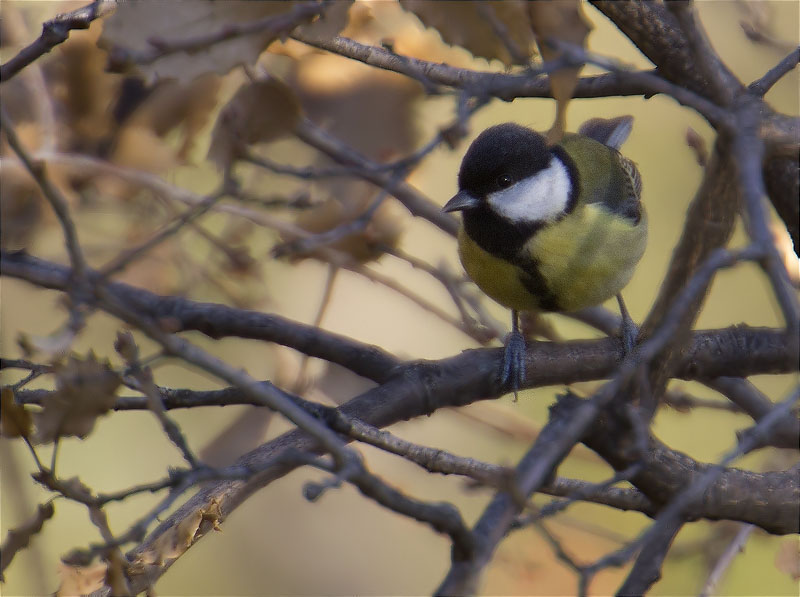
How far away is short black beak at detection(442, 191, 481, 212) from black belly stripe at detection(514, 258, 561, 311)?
231mm

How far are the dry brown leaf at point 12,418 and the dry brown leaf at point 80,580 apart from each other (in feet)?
1.37

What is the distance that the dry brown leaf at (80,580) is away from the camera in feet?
5.44

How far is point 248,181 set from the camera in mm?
3762

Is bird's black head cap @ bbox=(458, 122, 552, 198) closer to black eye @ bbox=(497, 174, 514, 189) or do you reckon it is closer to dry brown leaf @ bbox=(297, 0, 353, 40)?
black eye @ bbox=(497, 174, 514, 189)

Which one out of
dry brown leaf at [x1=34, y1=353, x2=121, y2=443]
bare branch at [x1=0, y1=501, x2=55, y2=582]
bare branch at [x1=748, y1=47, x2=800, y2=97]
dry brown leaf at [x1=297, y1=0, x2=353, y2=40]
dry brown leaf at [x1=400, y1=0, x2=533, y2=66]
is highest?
dry brown leaf at [x1=297, y1=0, x2=353, y2=40]

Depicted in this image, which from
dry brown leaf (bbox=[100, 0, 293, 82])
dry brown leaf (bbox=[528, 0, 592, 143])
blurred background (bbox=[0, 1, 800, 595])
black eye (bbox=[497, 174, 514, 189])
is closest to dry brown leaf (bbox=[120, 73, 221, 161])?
blurred background (bbox=[0, 1, 800, 595])

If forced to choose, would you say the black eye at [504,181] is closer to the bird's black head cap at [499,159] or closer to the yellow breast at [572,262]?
the bird's black head cap at [499,159]

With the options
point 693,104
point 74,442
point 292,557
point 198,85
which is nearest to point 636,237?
point 198,85

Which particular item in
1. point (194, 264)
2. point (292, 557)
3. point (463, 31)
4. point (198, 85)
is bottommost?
point (292, 557)

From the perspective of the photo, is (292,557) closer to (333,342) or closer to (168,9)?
(333,342)

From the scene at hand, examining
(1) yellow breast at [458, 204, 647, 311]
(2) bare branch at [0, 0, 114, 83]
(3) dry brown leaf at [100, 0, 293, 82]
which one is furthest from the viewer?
(1) yellow breast at [458, 204, 647, 311]

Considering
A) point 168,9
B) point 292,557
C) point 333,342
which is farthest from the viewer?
→ point 292,557

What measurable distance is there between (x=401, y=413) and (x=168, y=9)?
102cm

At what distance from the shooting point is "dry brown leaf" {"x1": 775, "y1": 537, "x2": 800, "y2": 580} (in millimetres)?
2160
